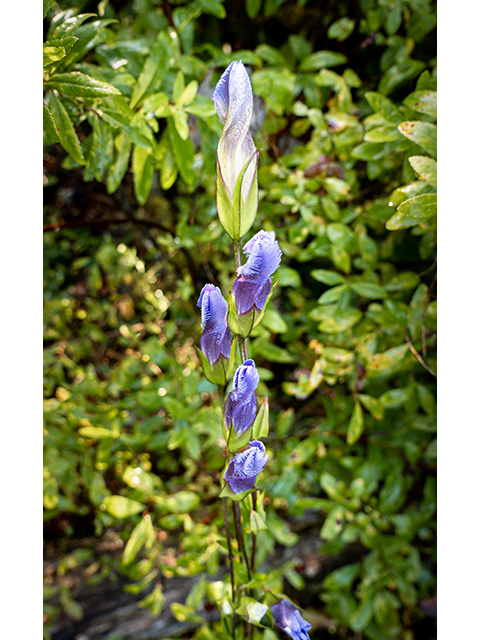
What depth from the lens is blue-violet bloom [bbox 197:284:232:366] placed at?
372mm

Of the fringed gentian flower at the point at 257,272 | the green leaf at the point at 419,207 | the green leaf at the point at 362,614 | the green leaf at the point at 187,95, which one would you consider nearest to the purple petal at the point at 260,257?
the fringed gentian flower at the point at 257,272

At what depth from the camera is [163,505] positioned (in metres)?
0.95

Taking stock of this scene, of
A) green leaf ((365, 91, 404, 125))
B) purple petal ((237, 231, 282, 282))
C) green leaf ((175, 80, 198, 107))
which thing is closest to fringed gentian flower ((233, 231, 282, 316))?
purple petal ((237, 231, 282, 282))

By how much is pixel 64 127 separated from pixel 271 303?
2.27 feet

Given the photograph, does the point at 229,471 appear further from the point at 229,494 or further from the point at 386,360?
the point at 386,360

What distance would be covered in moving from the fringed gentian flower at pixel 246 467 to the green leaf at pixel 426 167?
1.46 feet

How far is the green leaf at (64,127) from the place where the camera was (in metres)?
0.58

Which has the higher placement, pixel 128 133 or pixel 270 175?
pixel 128 133

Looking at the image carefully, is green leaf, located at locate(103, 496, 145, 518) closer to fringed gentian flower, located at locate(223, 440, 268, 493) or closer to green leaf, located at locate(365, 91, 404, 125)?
fringed gentian flower, located at locate(223, 440, 268, 493)
